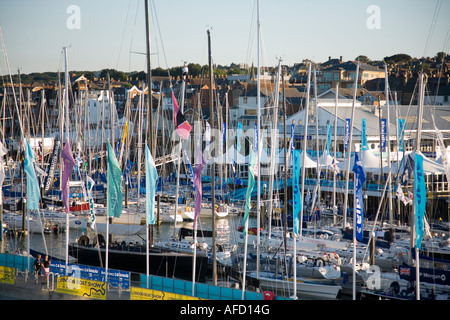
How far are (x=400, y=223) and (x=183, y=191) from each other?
1949 cm

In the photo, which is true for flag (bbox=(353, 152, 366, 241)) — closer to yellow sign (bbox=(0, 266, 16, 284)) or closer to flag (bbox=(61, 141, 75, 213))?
flag (bbox=(61, 141, 75, 213))

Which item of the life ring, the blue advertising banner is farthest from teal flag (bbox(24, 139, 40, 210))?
the life ring

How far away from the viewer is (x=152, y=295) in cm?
1817

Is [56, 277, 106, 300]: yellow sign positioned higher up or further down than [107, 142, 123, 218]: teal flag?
further down

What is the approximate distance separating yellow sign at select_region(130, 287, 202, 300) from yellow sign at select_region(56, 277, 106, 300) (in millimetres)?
1247

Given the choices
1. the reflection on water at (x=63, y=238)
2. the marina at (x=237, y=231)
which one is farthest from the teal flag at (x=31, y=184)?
the reflection on water at (x=63, y=238)

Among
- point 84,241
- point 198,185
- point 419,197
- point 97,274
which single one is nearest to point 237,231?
Result: point 84,241

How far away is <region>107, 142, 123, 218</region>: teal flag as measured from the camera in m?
21.4

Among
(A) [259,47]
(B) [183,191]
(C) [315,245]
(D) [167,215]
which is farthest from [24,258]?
(B) [183,191]

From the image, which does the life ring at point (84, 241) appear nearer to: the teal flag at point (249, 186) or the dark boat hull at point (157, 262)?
the dark boat hull at point (157, 262)

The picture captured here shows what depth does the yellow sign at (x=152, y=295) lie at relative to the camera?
17.9m

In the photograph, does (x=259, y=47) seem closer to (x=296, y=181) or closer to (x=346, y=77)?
(x=296, y=181)

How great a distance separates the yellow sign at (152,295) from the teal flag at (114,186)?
3761mm

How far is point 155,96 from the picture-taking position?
91375mm
